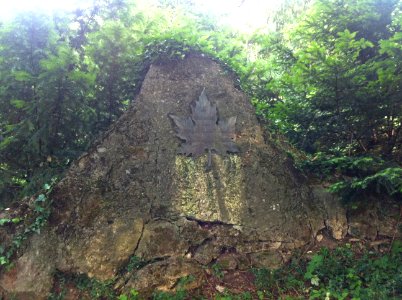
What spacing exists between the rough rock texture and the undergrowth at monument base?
0.15 m

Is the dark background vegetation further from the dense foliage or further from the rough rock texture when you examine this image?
the rough rock texture

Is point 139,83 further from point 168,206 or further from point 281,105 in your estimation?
point 281,105

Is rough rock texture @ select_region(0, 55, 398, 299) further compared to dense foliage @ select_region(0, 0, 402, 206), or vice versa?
dense foliage @ select_region(0, 0, 402, 206)

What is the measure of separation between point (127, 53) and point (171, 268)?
3.80 meters

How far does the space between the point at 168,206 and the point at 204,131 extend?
144 centimetres

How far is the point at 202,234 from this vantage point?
564cm

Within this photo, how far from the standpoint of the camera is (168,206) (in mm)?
5691

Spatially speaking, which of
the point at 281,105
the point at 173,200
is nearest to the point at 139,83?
the point at 173,200

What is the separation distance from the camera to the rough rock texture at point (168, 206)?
5176 mm

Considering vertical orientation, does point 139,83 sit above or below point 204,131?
above

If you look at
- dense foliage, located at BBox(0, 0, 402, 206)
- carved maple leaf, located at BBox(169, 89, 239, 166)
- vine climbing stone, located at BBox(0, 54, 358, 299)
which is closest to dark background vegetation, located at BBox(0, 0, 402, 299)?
dense foliage, located at BBox(0, 0, 402, 206)

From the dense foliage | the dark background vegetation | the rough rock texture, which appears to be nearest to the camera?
the rough rock texture

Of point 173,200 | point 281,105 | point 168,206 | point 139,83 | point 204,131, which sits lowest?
point 168,206

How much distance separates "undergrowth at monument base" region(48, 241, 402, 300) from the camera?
4.93 m
